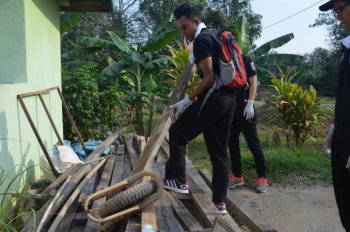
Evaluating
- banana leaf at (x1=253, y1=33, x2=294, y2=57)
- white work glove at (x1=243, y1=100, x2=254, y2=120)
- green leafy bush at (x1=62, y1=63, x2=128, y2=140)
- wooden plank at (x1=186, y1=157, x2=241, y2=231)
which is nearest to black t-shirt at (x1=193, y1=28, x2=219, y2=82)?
wooden plank at (x1=186, y1=157, x2=241, y2=231)

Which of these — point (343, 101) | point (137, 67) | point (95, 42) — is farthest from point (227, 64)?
point (95, 42)

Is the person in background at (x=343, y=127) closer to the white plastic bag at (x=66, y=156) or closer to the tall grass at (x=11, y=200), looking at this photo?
the tall grass at (x=11, y=200)

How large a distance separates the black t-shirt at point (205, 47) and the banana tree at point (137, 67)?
6.12m

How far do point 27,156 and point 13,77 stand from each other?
0.97 metres

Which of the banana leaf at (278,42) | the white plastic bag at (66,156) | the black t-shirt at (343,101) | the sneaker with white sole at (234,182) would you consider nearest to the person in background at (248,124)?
the sneaker with white sole at (234,182)

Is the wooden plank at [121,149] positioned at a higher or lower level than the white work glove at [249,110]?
lower

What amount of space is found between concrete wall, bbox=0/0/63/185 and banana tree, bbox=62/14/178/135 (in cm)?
387

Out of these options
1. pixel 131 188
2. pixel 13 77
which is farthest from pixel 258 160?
pixel 13 77

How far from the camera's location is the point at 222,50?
11.9ft

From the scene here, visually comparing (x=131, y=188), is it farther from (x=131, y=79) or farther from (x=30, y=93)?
(x=131, y=79)

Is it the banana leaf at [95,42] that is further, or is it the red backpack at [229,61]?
the banana leaf at [95,42]

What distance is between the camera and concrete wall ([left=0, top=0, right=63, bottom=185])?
411 cm

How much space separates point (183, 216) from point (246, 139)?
2181 millimetres

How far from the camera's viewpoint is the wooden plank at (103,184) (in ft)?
9.98
